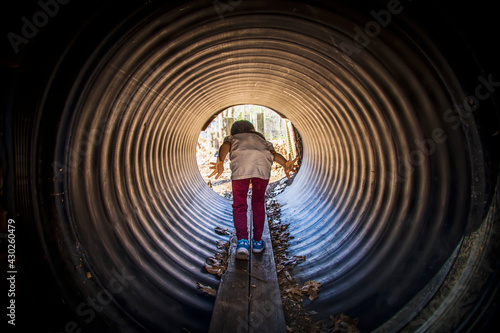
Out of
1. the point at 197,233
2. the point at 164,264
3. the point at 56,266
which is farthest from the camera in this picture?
the point at 197,233

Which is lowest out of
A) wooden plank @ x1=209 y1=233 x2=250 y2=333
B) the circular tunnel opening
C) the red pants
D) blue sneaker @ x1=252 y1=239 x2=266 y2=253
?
wooden plank @ x1=209 y1=233 x2=250 y2=333

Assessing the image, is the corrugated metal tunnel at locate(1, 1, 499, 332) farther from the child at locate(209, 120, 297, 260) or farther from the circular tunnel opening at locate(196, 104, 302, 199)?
the circular tunnel opening at locate(196, 104, 302, 199)

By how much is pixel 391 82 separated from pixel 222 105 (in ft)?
18.8

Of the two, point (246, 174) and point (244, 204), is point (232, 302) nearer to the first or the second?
point (244, 204)

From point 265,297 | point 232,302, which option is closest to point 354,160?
point 265,297

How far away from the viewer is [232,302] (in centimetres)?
299

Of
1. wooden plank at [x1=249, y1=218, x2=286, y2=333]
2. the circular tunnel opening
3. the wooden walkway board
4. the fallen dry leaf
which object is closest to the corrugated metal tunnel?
the fallen dry leaf

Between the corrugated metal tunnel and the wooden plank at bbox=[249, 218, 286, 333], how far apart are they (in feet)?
1.43

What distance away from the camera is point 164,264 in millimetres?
3268

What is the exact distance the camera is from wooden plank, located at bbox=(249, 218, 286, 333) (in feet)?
8.63

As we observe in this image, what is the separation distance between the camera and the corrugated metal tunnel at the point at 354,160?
80.6 inches

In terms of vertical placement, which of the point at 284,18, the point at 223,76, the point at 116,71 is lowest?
the point at 116,71

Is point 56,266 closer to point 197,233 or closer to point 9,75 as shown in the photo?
point 9,75

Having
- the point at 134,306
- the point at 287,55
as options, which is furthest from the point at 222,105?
the point at 134,306
